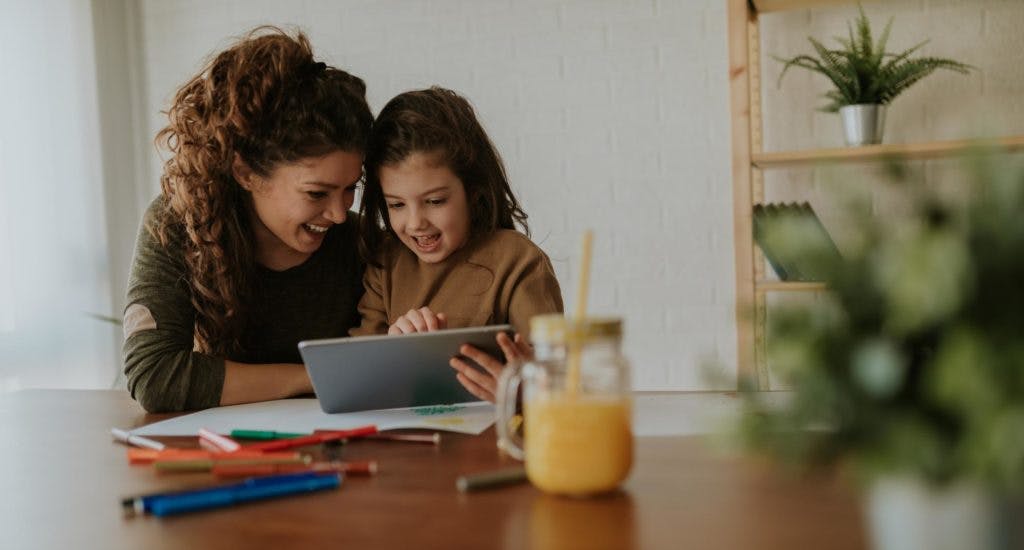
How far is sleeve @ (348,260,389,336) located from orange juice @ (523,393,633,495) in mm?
1026

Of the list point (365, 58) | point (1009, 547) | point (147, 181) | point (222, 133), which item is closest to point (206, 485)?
point (1009, 547)

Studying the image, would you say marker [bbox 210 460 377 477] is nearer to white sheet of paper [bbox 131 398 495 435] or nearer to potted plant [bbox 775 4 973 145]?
white sheet of paper [bbox 131 398 495 435]

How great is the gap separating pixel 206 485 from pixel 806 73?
7.84 ft

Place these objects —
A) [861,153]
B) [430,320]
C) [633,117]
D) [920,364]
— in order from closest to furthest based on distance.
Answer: [920,364] < [430,320] < [861,153] < [633,117]

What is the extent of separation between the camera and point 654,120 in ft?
9.75

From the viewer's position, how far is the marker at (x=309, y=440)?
3.32ft

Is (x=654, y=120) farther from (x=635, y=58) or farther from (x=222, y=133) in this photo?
(x=222, y=133)

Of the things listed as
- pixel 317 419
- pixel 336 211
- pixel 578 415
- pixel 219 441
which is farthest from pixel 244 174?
pixel 578 415

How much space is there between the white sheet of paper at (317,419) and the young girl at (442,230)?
0.37m

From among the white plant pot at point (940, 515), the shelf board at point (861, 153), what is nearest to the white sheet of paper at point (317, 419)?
the white plant pot at point (940, 515)

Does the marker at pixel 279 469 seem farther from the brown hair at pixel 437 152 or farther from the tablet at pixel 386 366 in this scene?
the brown hair at pixel 437 152

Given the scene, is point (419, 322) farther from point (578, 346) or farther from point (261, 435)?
point (578, 346)

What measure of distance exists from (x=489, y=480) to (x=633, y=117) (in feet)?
7.53

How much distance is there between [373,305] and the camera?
5.91ft
